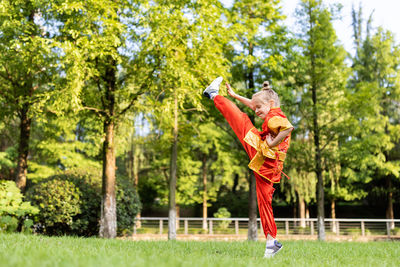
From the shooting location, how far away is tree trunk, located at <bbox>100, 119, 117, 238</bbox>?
9724 millimetres

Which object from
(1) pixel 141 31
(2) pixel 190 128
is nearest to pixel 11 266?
(1) pixel 141 31

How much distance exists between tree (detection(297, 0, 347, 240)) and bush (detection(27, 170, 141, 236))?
303 inches

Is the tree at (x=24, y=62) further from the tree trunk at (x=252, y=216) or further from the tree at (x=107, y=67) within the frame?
the tree trunk at (x=252, y=216)

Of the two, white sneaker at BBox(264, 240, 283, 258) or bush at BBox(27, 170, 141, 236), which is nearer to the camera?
white sneaker at BBox(264, 240, 283, 258)

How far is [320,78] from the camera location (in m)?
12.8

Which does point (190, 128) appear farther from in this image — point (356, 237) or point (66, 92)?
point (356, 237)

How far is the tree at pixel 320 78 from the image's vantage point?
12656mm

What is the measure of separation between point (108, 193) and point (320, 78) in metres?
8.68

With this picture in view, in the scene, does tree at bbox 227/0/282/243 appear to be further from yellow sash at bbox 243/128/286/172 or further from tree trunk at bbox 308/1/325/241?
yellow sash at bbox 243/128/286/172

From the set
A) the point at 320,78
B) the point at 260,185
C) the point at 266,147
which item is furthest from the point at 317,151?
the point at 266,147

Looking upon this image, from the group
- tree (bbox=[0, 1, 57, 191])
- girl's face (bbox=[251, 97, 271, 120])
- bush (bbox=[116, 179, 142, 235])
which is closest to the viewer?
girl's face (bbox=[251, 97, 271, 120])

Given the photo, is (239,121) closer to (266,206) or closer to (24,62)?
(266,206)

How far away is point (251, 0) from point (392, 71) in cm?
1343

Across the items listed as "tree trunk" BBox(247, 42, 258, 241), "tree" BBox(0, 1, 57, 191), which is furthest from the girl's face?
"tree trunk" BBox(247, 42, 258, 241)
